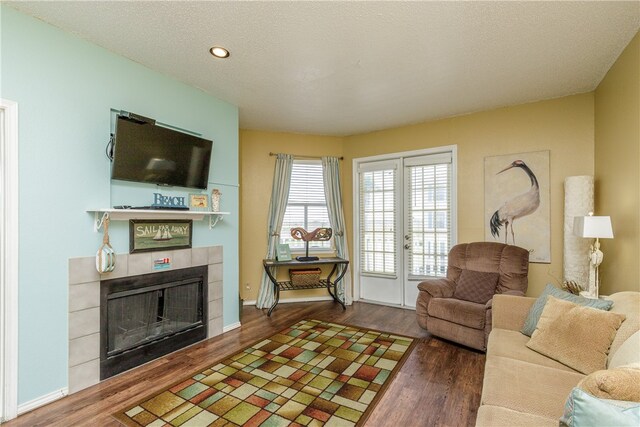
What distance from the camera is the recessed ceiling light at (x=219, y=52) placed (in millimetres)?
2428

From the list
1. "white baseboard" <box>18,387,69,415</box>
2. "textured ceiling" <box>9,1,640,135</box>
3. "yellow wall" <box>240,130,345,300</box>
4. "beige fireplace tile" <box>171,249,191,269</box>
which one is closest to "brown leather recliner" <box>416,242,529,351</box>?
"textured ceiling" <box>9,1,640,135</box>

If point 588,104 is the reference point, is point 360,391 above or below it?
below

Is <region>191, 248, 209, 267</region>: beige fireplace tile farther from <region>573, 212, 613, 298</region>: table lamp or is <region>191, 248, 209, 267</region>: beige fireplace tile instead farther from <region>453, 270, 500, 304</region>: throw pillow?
<region>573, 212, 613, 298</region>: table lamp

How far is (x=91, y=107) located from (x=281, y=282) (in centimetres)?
314

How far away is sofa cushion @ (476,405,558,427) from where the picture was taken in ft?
4.24

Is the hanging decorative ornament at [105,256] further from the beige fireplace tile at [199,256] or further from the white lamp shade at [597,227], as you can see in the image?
the white lamp shade at [597,227]

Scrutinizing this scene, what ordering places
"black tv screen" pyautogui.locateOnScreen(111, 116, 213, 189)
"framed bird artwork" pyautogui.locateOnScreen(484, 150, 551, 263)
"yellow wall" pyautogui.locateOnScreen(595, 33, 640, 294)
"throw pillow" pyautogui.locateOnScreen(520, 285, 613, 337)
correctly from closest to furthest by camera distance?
"throw pillow" pyautogui.locateOnScreen(520, 285, 613, 337)
"yellow wall" pyautogui.locateOnScreen(595, 33, 640, 294)
"black tv screen" pyautogui.locateOnScreen(111, 116, 213, 189)
"framed bird artwork" pyautogui.locateOnScreen(484, 150, 551, 263)

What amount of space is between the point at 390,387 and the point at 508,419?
1.10 m

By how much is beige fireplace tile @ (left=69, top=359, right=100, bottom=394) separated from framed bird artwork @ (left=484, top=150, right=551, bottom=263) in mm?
4164

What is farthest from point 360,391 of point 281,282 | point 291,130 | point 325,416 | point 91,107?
point 291,130

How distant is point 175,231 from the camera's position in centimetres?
292

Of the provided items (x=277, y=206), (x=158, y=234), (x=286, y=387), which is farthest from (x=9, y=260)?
(x=277, y=206)

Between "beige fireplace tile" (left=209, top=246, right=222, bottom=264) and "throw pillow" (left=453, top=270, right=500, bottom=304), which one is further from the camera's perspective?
"beige fireplace tile" (left=209, top=246, right=222, bottom=264)

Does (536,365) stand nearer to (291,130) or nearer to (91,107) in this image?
(91,107)
